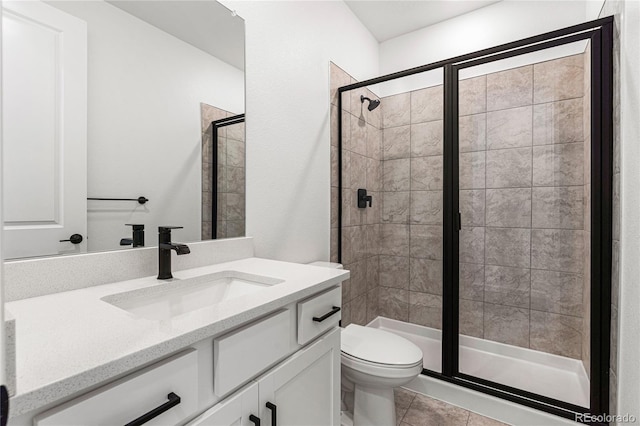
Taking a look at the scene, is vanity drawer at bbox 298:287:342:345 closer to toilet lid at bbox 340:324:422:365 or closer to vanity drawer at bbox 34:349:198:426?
vanity drawer at bbox 34:349:198:426

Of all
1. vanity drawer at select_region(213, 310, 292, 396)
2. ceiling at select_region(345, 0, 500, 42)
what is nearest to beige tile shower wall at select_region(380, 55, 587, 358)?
ceiling at select_region(345, 0, 500, 42)

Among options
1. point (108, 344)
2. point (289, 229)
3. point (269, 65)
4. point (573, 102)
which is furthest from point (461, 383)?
point (269, 65)

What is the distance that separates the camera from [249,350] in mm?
799

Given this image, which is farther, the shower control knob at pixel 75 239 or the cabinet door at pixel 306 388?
the shower control knob at pixel 75 239

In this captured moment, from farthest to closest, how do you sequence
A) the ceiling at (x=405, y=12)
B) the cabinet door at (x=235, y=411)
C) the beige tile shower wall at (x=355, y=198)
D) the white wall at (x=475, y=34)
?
1. the ceiling at (x=405, y=12)
2. the beige tile shower wall at (x=355, y=198)
3. the white wall at (x=475, y=34)
4. the cabinet door at (x=235, y=411)

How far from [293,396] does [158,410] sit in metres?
0.46

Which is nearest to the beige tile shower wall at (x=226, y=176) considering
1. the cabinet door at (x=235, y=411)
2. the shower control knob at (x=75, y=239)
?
the shower control knob at (x=75, y=239)

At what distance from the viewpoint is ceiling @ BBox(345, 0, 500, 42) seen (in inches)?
92.1

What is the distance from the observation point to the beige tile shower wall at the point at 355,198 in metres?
2.24

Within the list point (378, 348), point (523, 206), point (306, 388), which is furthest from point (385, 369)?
point (523, 206)

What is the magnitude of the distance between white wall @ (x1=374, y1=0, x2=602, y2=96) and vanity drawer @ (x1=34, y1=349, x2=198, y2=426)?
6.70ft

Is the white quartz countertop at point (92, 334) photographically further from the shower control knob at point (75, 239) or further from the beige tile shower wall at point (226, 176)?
the beige tile shower wall at point (226, 176)

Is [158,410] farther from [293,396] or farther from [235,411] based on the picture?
[293,396]

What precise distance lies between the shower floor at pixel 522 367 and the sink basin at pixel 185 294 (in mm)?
1444
